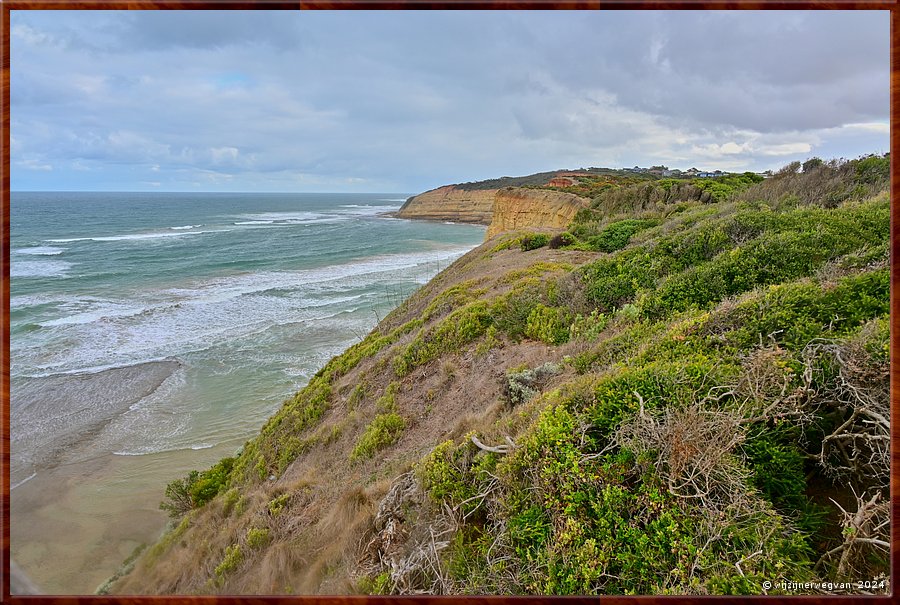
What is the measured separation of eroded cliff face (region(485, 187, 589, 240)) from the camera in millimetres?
28406

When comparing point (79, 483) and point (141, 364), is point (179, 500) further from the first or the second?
point (141, 364)

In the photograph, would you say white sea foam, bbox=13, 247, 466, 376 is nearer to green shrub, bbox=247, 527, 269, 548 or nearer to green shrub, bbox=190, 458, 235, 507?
green shrub, bbox=190, 458, 235, 507

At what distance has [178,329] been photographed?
695 inches

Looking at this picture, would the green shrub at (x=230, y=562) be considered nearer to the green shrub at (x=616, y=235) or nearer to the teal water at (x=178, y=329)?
the teal water at (x=178, y=329)

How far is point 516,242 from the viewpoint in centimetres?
1563

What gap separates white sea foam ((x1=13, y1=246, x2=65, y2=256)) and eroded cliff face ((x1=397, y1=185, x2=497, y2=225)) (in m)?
50.9

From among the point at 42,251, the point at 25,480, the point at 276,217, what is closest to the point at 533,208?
the point at 25,480

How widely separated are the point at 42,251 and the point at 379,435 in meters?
46.5

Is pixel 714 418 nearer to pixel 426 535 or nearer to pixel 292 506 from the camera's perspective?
pixel 426 535

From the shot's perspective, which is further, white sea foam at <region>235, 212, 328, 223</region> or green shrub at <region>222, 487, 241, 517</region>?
white sea foam at <region>235, 212, 328, 223</region>

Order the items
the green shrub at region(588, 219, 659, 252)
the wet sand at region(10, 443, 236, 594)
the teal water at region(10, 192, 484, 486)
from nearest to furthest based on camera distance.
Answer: the wet sand at region(10, 443, 236, 594), the teal water at region(10, 192, 484, 486), the green shrub at region(588, 219, 659, 252)

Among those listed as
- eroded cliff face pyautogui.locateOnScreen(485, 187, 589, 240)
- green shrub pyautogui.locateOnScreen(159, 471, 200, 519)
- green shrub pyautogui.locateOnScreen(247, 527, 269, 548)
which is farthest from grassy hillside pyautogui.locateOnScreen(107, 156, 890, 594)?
eroded cliff face pyautogui.locateOnScreen(485, 187, 589, 240)

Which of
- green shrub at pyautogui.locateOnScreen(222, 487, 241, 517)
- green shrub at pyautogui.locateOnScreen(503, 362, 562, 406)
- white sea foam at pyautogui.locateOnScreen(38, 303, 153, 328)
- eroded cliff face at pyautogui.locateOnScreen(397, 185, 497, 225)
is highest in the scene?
eroded cliff face at pyautogui.locateOnScreen(397, 185, 497, 225)

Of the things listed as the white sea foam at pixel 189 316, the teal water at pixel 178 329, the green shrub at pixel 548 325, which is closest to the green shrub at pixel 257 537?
the teal water at pixel 178 329
